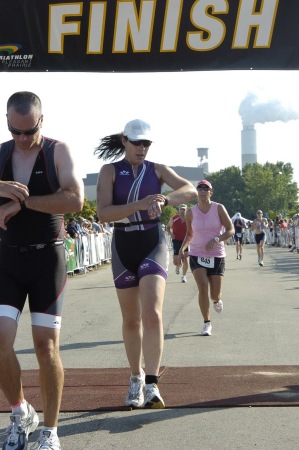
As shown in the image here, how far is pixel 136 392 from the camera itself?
6.64 metres

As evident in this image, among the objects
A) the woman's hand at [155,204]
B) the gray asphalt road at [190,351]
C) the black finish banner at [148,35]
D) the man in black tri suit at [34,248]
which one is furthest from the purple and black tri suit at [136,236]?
the black finish banner at [148,35]

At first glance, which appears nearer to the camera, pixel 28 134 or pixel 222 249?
pixel 28 134

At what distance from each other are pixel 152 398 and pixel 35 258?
1.69 metres

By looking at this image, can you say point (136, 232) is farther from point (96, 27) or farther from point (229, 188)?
point (229, 188)

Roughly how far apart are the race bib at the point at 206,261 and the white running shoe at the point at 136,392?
13.7ft

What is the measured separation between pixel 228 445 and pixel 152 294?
1.42 metres

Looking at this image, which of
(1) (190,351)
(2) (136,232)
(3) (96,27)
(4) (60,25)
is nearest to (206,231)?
(1) (190,351)

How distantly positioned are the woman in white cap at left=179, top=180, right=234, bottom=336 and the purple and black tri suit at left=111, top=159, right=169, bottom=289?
155 inches

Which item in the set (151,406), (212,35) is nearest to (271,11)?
(212,35)

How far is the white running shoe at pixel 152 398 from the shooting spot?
642 cm

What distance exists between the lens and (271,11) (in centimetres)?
1084

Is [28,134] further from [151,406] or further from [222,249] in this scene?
[222,249]

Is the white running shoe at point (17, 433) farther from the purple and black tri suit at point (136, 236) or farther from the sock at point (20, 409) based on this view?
the purple and black tri suit at point (136, 236)

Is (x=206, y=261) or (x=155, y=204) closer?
(x=155, y=204)
